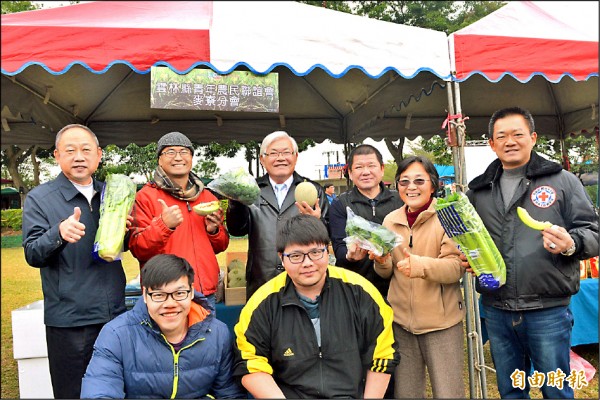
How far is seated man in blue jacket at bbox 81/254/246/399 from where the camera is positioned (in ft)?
6.75

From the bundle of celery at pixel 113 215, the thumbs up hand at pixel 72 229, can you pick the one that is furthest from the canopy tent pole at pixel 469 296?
the thumbs up hand at pixel 72 229

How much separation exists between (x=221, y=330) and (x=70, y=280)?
0.96 metres

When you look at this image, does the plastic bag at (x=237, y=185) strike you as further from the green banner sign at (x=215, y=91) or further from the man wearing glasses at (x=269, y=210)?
the green banner sign at (x=215, y=91)

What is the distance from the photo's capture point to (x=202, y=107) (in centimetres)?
317

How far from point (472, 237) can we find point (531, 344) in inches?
A: 32.1

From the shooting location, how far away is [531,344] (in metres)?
2.51

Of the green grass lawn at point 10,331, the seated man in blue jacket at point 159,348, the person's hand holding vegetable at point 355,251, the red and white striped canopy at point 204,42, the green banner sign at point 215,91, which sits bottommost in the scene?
the green grass lawn at point 10,331

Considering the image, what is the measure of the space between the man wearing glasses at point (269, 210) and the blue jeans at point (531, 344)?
128 cm

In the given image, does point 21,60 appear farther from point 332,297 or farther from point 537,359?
point 537,359

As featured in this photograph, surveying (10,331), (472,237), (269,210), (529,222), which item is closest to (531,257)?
(529,222)

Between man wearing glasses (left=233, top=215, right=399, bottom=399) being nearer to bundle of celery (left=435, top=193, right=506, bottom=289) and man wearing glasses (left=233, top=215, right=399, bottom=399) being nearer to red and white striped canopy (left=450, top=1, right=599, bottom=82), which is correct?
bundle of celery (left=435, top=193, right=506, bottom=289)

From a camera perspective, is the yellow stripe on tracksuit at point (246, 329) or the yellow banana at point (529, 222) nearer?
the yellow stripe on tracksuit at point (246, 329)

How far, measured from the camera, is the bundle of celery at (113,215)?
2305 millimetres

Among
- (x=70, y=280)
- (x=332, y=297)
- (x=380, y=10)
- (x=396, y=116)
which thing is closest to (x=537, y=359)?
(x=332, y=297)
